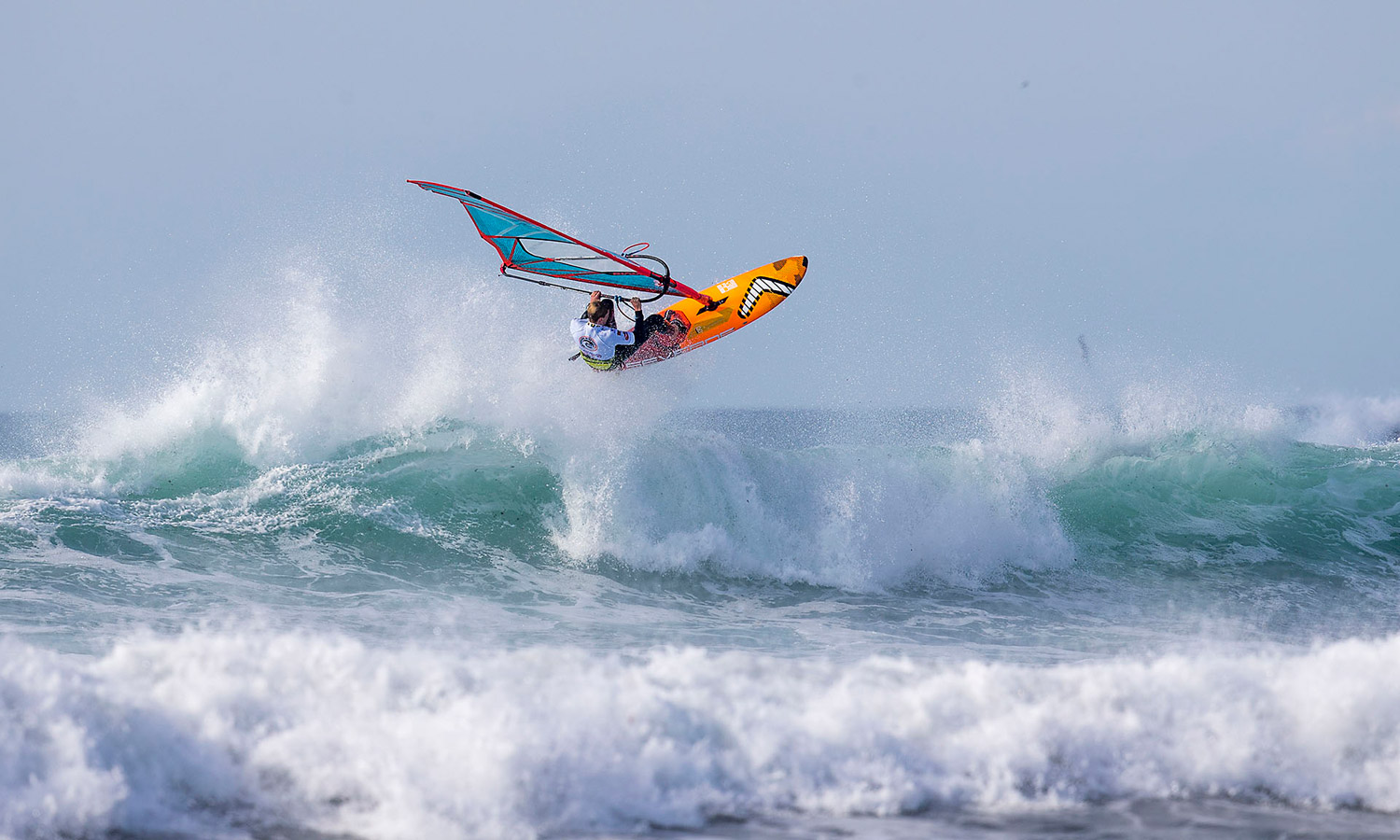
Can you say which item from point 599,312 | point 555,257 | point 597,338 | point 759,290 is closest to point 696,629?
point 597,338

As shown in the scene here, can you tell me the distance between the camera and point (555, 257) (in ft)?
35.6

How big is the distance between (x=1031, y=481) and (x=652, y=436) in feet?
15.8

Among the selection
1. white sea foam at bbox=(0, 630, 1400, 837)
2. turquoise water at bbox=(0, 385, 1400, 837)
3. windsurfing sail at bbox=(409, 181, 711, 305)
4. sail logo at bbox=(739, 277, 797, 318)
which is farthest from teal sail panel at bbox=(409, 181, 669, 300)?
white sea foam at bbox=(0, 630, 1400, 837)

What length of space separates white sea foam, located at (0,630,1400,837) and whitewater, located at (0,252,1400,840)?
2 cm

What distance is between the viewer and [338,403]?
1306 cm

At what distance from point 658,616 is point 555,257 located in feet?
13.3

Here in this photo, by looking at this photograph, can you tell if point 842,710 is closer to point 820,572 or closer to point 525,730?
point 525,730

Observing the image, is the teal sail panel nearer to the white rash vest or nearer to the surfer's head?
the surfer's head

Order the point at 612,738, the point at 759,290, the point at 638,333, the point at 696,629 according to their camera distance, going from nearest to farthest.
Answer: the point at 612,738
the point at 696,629
the point at 638,333
the point at 759,290

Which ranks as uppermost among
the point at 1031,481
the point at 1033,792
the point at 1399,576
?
the point at 1031,481

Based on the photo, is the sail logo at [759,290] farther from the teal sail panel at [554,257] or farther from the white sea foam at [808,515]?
the white sea foam at [808,515]

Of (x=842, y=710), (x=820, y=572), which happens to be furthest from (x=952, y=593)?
(x=842, y=710)

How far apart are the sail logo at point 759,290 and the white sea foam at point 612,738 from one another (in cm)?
664

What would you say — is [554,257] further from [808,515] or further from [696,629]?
[696,629]
